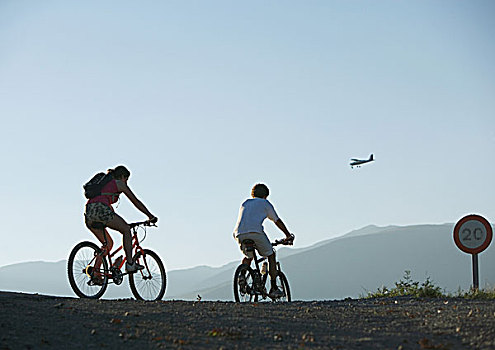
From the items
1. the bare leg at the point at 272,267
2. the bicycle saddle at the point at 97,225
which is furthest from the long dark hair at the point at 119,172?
the bare leg at the point at 272,267

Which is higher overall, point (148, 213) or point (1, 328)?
point (148, 213)

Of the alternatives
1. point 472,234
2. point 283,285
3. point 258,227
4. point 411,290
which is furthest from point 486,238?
point 258,227

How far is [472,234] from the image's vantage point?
14258 mm

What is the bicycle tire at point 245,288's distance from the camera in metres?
11.8

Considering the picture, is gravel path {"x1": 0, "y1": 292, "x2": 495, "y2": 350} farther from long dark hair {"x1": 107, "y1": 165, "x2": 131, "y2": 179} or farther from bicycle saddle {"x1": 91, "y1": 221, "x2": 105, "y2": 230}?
long dark hair {"x1": 107, "y1": 165, "x2": 131, "y2": 179}

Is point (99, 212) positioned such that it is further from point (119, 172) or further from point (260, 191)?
point (260, 191)

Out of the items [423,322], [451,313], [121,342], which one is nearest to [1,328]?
[121,342]

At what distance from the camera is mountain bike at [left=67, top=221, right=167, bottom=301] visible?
1154 centimetres

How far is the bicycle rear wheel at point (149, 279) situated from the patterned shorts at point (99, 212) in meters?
0.91

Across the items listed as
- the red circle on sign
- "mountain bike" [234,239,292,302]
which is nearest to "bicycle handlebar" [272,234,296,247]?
"mountain bike" [234,239,292,302]

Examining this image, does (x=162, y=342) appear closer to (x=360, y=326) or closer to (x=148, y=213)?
(x=360, y=326)

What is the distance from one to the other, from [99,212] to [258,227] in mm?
2394

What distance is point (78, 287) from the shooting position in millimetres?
11508

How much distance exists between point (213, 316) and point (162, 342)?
169 centimetres
